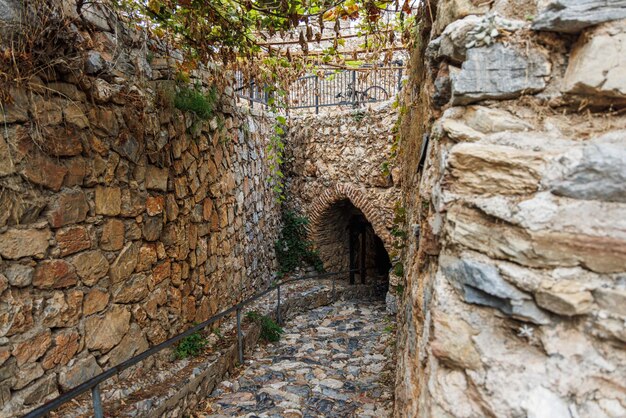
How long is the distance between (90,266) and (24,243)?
1.69 ft

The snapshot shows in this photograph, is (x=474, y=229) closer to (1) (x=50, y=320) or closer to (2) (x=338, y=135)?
(1) (x=50, y=320)

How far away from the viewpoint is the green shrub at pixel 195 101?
144 inches

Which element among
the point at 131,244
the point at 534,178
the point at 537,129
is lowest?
the point at 131,244

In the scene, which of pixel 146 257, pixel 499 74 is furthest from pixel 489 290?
pixel 146 257

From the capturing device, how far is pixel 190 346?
3.84 m

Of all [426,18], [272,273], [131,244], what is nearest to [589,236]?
[426,18]

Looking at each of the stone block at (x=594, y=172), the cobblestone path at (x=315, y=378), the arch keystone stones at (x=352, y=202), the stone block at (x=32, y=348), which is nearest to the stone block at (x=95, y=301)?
the stone block at (x=32, y=348)

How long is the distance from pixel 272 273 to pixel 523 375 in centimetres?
616

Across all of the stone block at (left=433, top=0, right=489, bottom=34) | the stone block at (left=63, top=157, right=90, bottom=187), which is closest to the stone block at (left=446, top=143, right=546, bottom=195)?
the stone block at (left=433, top=0, right=489, bottom=34)

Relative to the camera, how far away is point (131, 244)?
3113mm

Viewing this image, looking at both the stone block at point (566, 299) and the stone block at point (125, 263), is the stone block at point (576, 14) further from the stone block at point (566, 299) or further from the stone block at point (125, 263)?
the stone block at point (125, 263)

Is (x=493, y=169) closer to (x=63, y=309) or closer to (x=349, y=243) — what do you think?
(x=63, y=309)

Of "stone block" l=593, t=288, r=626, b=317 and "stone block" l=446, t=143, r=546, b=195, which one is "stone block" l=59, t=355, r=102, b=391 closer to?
"stone block" l=446, t=143, r=546, b=195

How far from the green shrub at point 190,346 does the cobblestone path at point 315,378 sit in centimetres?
42
